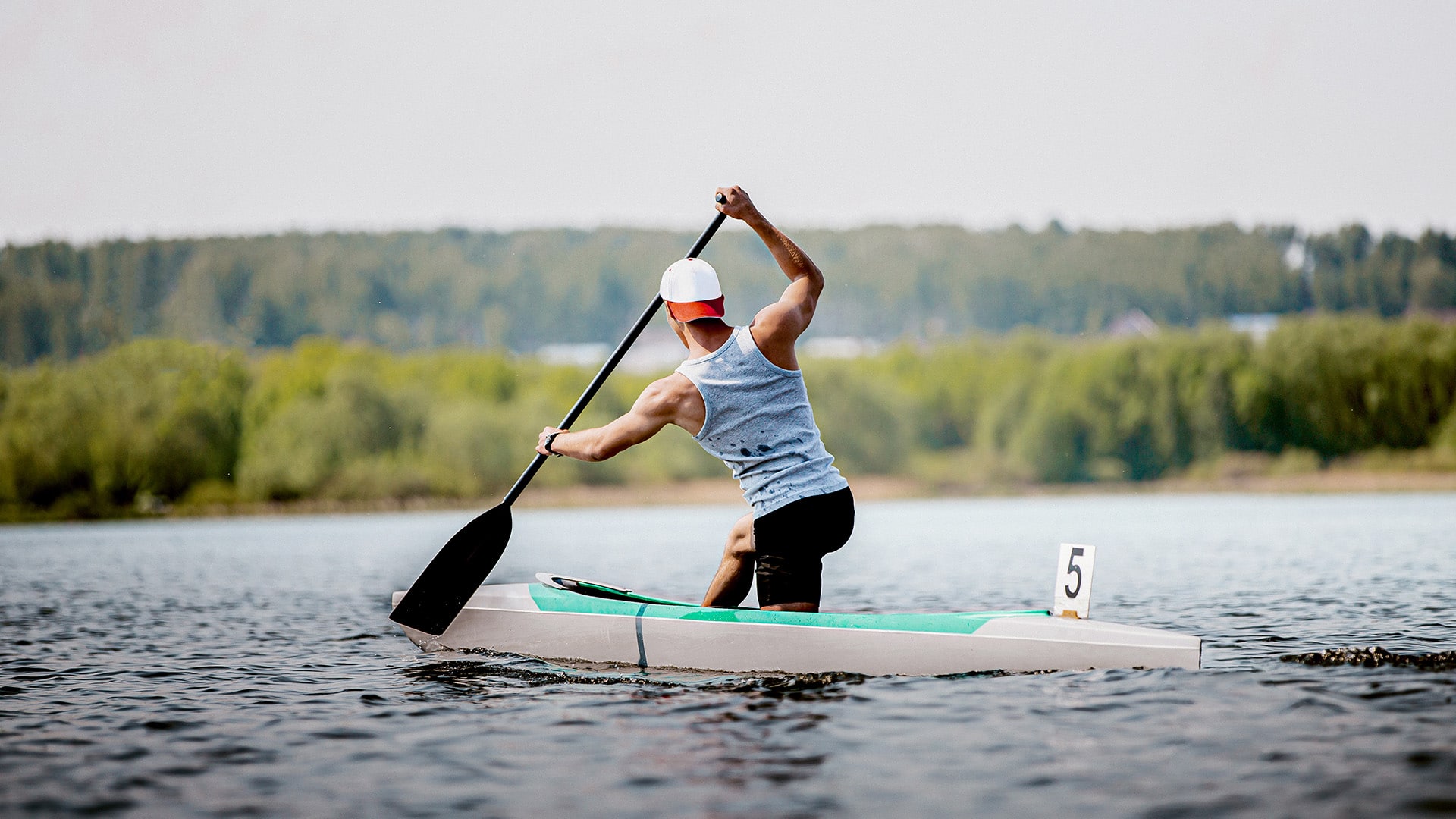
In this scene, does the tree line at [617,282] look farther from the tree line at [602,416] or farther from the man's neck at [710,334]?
the man's neck at [710,334]

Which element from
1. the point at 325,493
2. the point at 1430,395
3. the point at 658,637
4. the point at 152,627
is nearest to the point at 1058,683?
the point at 658,637

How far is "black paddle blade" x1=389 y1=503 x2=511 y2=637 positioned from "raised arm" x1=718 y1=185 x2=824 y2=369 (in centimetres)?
281

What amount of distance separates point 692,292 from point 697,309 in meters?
0.10

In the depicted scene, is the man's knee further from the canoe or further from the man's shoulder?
the man's shoulder

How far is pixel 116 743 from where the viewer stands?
6.47 meters

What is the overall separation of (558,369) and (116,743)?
10141 centimetres

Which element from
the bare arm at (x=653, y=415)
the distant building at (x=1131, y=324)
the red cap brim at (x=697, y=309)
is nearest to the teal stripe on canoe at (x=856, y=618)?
the bare arm at (x=653, y=415)

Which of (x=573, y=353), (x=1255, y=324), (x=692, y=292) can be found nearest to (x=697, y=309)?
(x=692, y=292)

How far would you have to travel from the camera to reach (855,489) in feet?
301

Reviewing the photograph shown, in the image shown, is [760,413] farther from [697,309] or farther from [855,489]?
[855,489]

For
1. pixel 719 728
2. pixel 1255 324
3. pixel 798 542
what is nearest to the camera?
pixel 719 728

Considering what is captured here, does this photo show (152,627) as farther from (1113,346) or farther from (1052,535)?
(1113,346)

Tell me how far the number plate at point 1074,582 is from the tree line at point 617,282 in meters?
97.3

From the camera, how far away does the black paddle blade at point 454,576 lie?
351 inches
